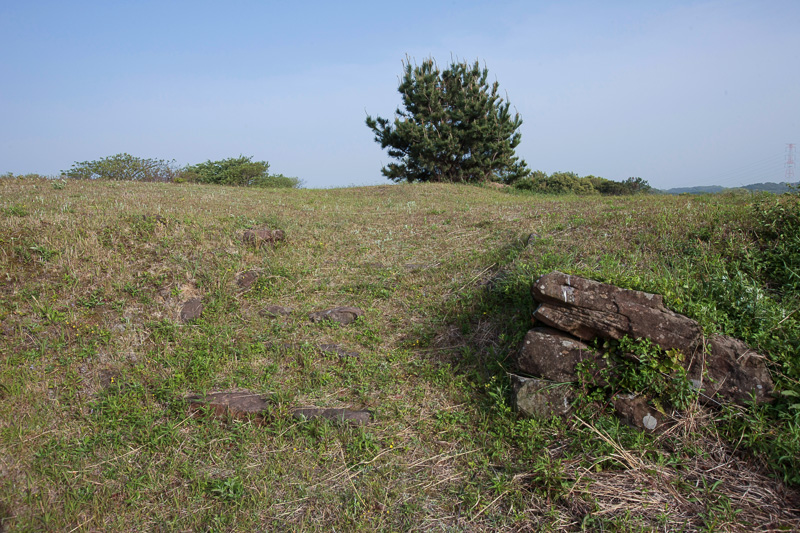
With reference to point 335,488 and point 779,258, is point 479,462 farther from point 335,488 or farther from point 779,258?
point 779,258

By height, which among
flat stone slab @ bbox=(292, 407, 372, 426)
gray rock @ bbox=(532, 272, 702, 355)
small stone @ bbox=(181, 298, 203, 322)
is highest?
gray rock @ bbox=(532, 272, 702, 355)

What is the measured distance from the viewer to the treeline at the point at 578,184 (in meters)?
21.9

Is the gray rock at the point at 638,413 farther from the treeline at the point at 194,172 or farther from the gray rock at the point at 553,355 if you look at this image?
the treeline at the point at 194,172

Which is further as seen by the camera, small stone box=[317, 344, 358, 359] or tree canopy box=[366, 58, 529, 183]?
tree canopy box=[366, 58, 529, 183]

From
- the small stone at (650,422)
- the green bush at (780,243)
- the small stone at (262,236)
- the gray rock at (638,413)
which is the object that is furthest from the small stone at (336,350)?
the green bush at (780,243)

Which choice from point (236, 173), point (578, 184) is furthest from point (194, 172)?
point (578, 184)

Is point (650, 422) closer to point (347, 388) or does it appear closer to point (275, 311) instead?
point (347, 388)

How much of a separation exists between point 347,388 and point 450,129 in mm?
18037

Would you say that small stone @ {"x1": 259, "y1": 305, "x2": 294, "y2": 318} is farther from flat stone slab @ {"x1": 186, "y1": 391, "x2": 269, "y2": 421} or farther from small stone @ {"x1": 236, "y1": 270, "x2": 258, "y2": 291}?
flat stone slab @ {"x1": 186, "y1": 391, "x2": 269, "y2": 421}

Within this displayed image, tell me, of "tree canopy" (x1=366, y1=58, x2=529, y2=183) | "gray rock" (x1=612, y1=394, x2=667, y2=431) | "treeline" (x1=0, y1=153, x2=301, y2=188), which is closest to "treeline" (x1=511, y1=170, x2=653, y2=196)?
"tree canopy" (x1=366, y1=58, x2=529, y2=183)

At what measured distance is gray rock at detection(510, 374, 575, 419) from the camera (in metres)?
3.45

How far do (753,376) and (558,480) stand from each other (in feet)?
5.20

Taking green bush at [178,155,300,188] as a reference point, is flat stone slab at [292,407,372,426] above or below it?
below

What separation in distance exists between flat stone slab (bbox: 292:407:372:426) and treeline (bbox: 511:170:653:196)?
744 inches
